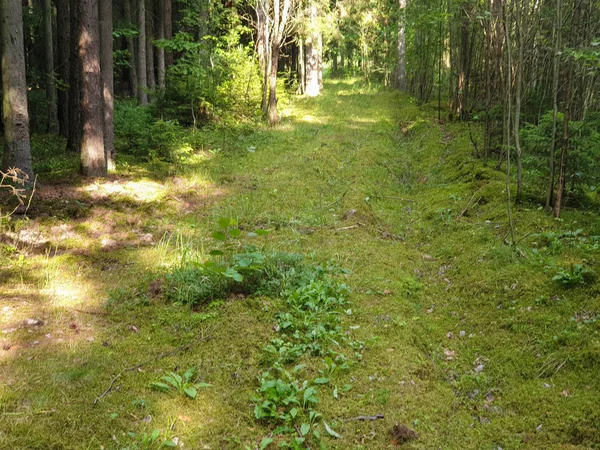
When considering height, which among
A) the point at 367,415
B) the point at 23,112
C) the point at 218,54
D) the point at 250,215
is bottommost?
the point at 367,415

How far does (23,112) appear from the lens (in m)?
7.77

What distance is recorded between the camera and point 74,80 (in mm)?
10930

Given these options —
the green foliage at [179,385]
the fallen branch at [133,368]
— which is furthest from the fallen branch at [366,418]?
the fallen branch at [133,368]

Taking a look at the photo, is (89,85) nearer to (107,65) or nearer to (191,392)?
(107,65)

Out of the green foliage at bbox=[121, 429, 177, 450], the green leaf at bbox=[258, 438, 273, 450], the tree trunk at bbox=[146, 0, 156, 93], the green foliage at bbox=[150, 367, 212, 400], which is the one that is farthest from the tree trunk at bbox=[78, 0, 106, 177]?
the tree trunk at bbox=[146, 0, 156, 93]

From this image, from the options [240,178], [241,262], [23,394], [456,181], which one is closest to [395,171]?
[456,181]

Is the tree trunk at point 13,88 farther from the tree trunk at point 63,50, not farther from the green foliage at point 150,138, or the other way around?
the tree trunk at point 63,50

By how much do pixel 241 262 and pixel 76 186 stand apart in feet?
18.6

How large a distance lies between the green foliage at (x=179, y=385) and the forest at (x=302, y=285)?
0.02 m

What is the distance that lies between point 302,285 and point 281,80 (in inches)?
610

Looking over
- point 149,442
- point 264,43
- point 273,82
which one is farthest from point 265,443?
point 264,43

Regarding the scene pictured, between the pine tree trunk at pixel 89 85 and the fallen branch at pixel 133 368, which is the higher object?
the pine tree trunk at pixel 89 85

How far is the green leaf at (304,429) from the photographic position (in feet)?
9.94

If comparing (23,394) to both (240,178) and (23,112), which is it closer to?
(23,112)
